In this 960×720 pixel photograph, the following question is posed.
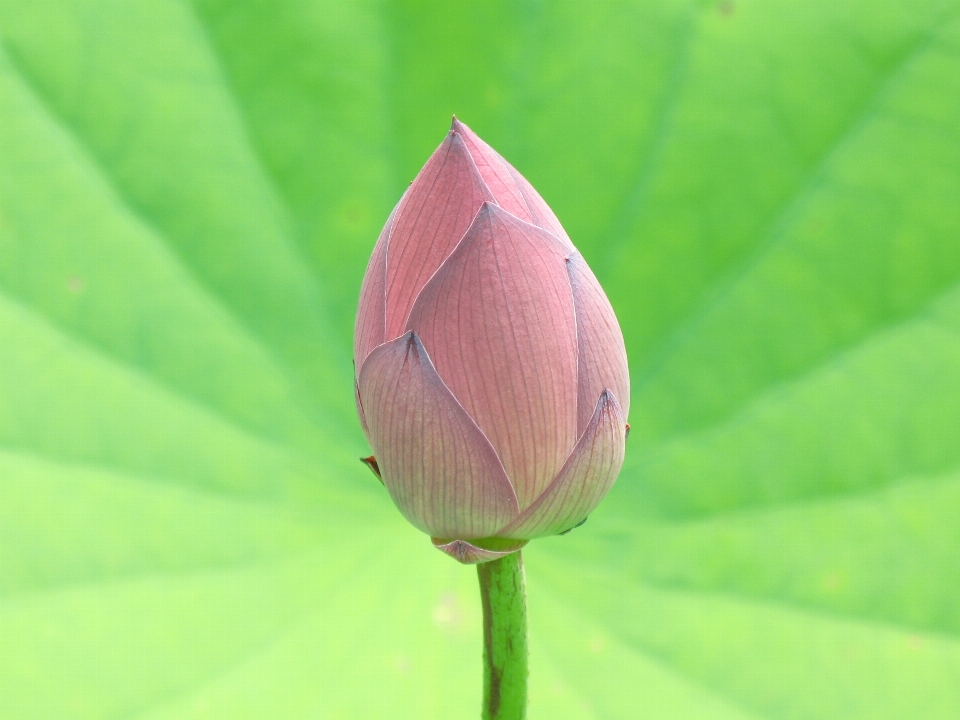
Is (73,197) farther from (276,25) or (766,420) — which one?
(766,420)

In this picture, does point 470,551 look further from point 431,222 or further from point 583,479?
point 431,222

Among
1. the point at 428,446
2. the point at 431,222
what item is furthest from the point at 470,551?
the point at 431,222

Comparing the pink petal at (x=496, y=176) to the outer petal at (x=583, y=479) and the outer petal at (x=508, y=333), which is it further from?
the outer petal at (x=583, y=479)

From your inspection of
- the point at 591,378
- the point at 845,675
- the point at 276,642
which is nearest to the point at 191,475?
the point at 276,642

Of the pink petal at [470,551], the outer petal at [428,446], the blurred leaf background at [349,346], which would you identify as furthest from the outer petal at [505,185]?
the blurred leaf background at [349,346]

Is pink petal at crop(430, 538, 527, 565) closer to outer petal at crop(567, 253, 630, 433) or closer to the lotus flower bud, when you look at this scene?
the lotus flower bud

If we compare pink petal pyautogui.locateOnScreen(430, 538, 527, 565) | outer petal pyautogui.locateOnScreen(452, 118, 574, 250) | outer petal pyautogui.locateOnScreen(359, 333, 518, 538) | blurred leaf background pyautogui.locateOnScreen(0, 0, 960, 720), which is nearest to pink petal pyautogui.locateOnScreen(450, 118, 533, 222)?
outer petal pyautogui.locateOnScreen(452, 118, 574, 250)
